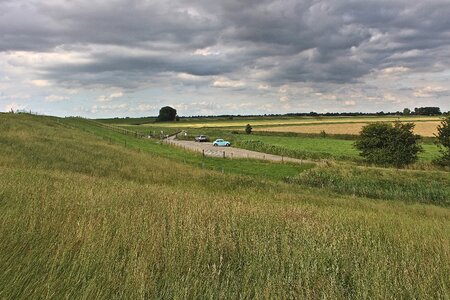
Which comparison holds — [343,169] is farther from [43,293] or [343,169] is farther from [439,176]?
[43,293]

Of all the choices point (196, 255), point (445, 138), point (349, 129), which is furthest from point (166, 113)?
point (196, 255)

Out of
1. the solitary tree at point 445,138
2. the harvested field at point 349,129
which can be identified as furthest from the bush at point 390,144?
the harvested field at point 349,129

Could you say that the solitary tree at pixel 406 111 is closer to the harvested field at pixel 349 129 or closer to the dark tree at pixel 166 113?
the harvested field at pixel 349 129

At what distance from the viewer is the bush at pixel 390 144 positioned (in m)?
45.2

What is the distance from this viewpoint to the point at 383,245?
6.04 metres

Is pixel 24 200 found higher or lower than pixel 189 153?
higher

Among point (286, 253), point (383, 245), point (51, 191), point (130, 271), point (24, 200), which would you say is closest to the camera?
point (130, 271)

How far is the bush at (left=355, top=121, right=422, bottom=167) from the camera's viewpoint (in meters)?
45.2

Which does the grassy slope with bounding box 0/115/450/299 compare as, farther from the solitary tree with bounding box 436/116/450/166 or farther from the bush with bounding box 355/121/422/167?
the bush with bounding box 355/121/422/167

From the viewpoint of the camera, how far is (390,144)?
151 ft

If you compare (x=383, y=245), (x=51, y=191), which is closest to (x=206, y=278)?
(x=383, y=245)

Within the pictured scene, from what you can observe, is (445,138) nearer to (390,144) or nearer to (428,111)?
(390,144)

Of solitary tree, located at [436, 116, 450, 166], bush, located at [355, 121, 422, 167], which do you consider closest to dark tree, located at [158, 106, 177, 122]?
bush, located at [355, 121, 422, 167]

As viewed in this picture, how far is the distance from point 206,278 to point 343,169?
1459 inches
